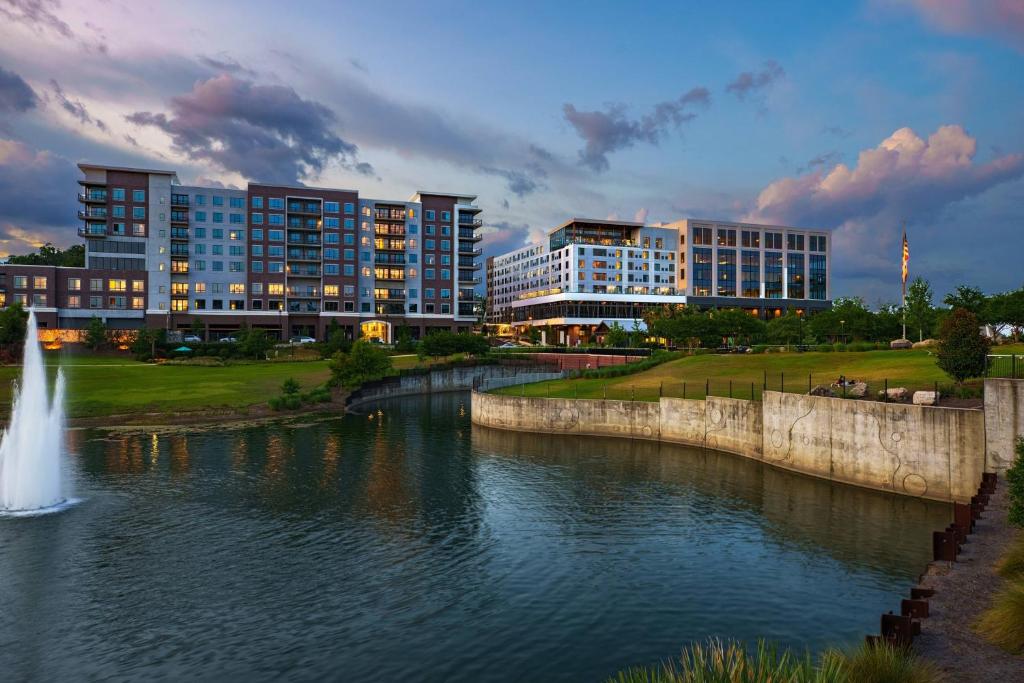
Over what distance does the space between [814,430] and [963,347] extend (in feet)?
29.1

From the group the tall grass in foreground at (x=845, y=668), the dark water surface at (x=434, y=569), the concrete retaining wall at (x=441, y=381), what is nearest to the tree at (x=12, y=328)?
the concrete retaining wall at (x=441, y=381)

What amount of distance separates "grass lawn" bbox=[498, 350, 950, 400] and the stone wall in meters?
13.8

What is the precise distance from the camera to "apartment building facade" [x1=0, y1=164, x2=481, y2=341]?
12700 centimetres

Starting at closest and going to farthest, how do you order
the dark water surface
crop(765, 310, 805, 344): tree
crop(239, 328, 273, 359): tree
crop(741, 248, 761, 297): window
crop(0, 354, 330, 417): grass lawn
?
1. the dark water surface
2. crop(0, 354, 330, 417): grass lawn
3. crop(765, 310, 805, 344): tree
4. crop(239, 328, 273, 359): tree
5. crop(741, 248, 761, 297): window

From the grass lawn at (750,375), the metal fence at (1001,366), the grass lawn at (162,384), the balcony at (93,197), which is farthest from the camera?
the balcony at (93,197)

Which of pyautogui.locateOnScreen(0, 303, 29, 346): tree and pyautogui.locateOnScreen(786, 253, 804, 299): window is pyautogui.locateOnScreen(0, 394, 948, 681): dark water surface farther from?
pyautogui.locateOnScreen(786, 253, 804, 299): window

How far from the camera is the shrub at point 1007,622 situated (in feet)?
40.5

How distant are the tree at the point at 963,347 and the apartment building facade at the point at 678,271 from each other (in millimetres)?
142442

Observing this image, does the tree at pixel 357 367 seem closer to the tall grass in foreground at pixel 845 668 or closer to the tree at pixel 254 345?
the tree at pixel 254 345

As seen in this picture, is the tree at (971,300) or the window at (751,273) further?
the window at (751,273)

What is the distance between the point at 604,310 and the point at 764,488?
148288mm

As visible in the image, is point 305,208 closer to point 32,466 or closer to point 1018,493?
point 32,466

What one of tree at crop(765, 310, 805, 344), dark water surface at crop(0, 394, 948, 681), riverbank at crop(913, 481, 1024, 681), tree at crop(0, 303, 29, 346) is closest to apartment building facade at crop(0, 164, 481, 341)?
tree at crop(0, 303, 29, 346)

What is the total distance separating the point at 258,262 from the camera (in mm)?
137125
